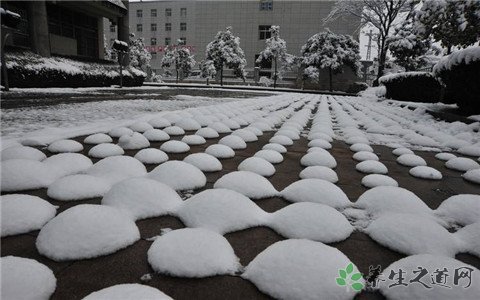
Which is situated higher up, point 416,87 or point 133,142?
point 416,87

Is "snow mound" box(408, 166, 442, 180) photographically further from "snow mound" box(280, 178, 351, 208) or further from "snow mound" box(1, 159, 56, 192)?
"snow mound" box(1, 159, 56, 192)

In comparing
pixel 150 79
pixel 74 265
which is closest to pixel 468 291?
pixel 74 265

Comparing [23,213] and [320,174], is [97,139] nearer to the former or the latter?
[23,213]

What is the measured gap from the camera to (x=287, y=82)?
36.7 meters

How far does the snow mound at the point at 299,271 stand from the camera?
2.65ft

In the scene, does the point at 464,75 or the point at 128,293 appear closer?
the point at 128,293

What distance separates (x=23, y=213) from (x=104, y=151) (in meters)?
1.14

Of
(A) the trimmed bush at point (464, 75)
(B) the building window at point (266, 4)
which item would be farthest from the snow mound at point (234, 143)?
(B) the building window at point (266, 4)

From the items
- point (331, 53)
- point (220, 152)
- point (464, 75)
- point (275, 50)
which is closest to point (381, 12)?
point (331, 53)

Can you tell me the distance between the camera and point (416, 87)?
9.38 m

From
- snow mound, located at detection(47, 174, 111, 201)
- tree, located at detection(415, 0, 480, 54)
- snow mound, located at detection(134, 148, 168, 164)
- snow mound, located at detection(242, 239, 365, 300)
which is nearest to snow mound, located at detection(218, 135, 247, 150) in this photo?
snow mound, located at detection(134, 148, 168, 164)

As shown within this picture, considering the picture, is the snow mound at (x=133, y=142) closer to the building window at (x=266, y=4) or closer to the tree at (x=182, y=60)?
the tree at (x=182, y=60)

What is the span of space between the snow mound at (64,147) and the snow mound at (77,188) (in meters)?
0.93

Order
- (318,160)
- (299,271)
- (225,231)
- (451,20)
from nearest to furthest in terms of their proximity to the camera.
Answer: (299,271), (225,231), (318,160), (451,20)
